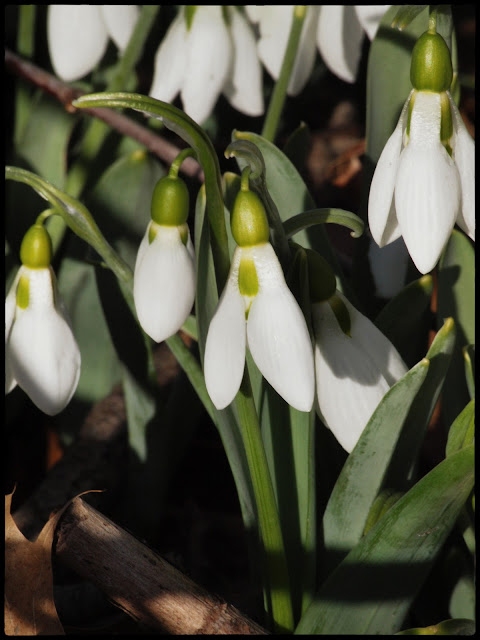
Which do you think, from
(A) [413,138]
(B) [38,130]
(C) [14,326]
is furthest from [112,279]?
(A) [413,138]

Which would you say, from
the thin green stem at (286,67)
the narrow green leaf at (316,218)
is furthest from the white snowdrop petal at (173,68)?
the narrow green leaf at (316,218)

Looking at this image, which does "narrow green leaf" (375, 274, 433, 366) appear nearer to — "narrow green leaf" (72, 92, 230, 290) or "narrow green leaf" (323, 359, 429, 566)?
"narrow green leaf" (323, 359, 429, 566)

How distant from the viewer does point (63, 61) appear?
4.26ft

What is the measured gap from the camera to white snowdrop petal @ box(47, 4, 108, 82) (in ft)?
4.20

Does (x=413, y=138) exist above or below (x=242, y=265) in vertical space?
above

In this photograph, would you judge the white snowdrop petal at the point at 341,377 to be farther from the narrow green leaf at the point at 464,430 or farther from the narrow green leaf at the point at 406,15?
the narrow green leaf at the point at 406,15

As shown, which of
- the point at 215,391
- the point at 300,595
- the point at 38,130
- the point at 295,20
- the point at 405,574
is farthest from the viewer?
the point at 38,130

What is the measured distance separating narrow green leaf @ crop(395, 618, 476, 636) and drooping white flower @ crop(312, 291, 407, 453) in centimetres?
22

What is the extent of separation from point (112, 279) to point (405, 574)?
1.95 feet

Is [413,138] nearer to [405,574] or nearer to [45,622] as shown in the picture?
[405,574]

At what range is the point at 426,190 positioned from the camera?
2.46 ft

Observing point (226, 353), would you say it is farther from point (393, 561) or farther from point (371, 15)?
point (371, 15)

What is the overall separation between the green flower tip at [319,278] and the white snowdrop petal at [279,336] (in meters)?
0.13

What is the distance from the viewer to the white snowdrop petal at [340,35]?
4.09 feet
